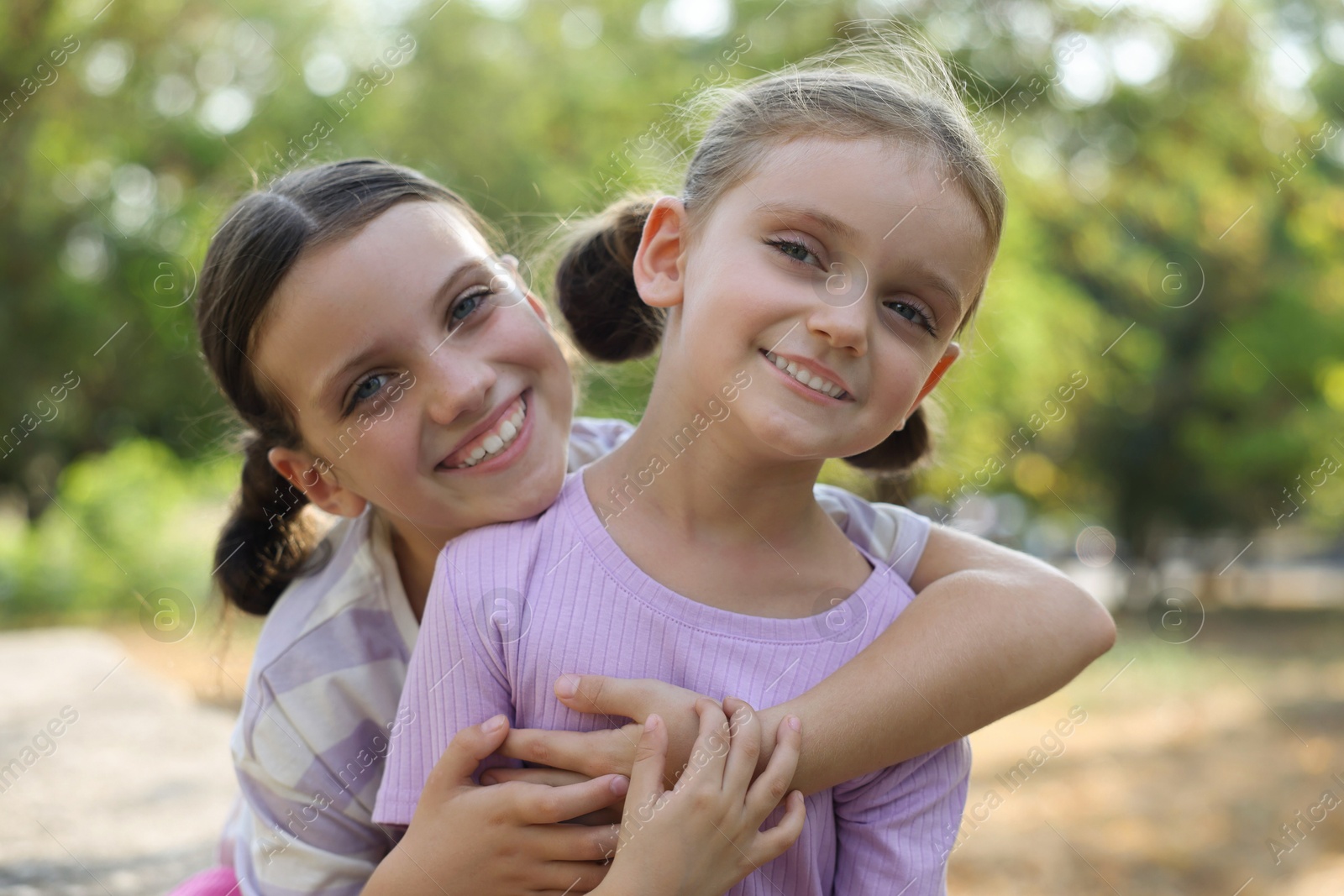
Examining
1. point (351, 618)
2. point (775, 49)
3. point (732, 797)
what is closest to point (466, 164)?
point (775, 49)

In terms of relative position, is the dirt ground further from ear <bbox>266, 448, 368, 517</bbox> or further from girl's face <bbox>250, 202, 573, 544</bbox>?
girl's face <bbox>250, 202, 573, 544</bbox>

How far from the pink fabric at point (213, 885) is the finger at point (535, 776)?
1088 mm

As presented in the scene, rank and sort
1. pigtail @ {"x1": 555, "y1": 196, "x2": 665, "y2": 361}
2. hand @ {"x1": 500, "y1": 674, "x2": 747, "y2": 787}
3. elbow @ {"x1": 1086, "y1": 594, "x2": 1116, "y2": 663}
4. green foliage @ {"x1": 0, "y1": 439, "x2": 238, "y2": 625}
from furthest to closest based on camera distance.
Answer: green foliage @ {"x1": 0, "y1": 439, "x2": 238, "y2": 625}, pigtail @ {"x1": 555, "y1": 196, "x2": 665, "y2": 361}, elbow @ {"x1": 1086, "y1": 594, "x2": 1116, "y2": 663}, hand @ {"x1": 500, "y1": 674, "x2": 747, "y2": 787}

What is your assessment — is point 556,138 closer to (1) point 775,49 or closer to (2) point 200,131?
(1) point 775,49

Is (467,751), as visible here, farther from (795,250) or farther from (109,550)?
(109,550)

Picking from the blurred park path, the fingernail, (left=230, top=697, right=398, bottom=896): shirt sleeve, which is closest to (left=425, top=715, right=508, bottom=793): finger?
the fingernail

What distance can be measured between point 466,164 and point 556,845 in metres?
12.4

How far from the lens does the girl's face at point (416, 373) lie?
1.96 metres

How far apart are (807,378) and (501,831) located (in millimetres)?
846

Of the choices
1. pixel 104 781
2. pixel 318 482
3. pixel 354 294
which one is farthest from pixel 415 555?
pixel 104 781

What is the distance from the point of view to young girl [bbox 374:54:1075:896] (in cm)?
167

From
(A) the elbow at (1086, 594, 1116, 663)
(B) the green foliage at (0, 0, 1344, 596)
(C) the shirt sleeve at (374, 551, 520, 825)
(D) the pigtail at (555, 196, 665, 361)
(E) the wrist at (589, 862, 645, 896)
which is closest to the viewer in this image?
(E) the wrist at (589, 862, 645, 896)

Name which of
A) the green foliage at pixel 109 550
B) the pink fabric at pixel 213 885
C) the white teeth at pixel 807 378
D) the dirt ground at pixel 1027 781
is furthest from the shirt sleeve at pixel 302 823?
the green foliage at pixel 109 550

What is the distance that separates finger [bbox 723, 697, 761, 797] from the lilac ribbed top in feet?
0.40
